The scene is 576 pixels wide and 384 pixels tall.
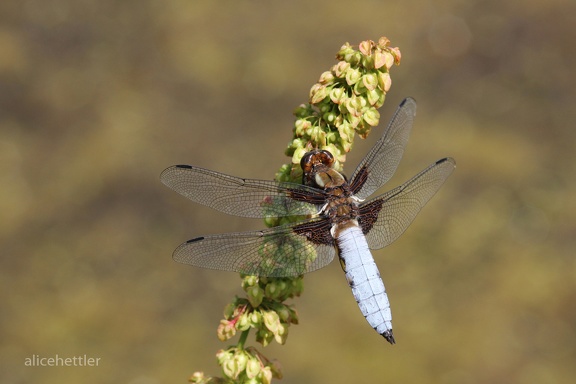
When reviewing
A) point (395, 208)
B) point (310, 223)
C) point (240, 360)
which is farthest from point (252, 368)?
point (395, 208)

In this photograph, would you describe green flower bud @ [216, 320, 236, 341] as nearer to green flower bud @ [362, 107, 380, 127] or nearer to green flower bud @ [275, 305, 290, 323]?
green flower bud @ [275, 305, 290, 323]

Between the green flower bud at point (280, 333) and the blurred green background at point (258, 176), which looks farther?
the blurred green background at point (258, 176)

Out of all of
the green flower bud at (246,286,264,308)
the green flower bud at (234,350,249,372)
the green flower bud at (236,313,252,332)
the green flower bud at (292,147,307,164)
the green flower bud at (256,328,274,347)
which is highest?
the green flower bud at (292,147,307,164)

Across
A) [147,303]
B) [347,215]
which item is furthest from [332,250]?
[147,303]

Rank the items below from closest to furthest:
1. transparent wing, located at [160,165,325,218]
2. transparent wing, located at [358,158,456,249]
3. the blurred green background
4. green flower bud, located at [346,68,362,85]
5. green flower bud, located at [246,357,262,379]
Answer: green flower bud, located at [346,68,362,85] < green flower bud, located at [246,357,262,379] < transparent wing, located at [160,165,325,218] < transparent wing, located at [358,158,456,249] < the blurred green background

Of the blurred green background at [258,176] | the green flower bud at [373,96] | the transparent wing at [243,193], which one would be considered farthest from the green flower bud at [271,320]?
the blurred green background at [258,176]

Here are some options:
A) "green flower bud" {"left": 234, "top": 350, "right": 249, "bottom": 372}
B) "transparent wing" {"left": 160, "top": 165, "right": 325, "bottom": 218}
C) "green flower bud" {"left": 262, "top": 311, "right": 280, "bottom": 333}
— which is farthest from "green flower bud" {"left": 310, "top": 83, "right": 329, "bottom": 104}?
"green flower bud" {"left": 234, "top": 350, "right": 249, "bottom": 372}

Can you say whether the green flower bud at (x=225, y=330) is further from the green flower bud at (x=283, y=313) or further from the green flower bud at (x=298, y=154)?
the green flower bud at (x=298, y=154)
